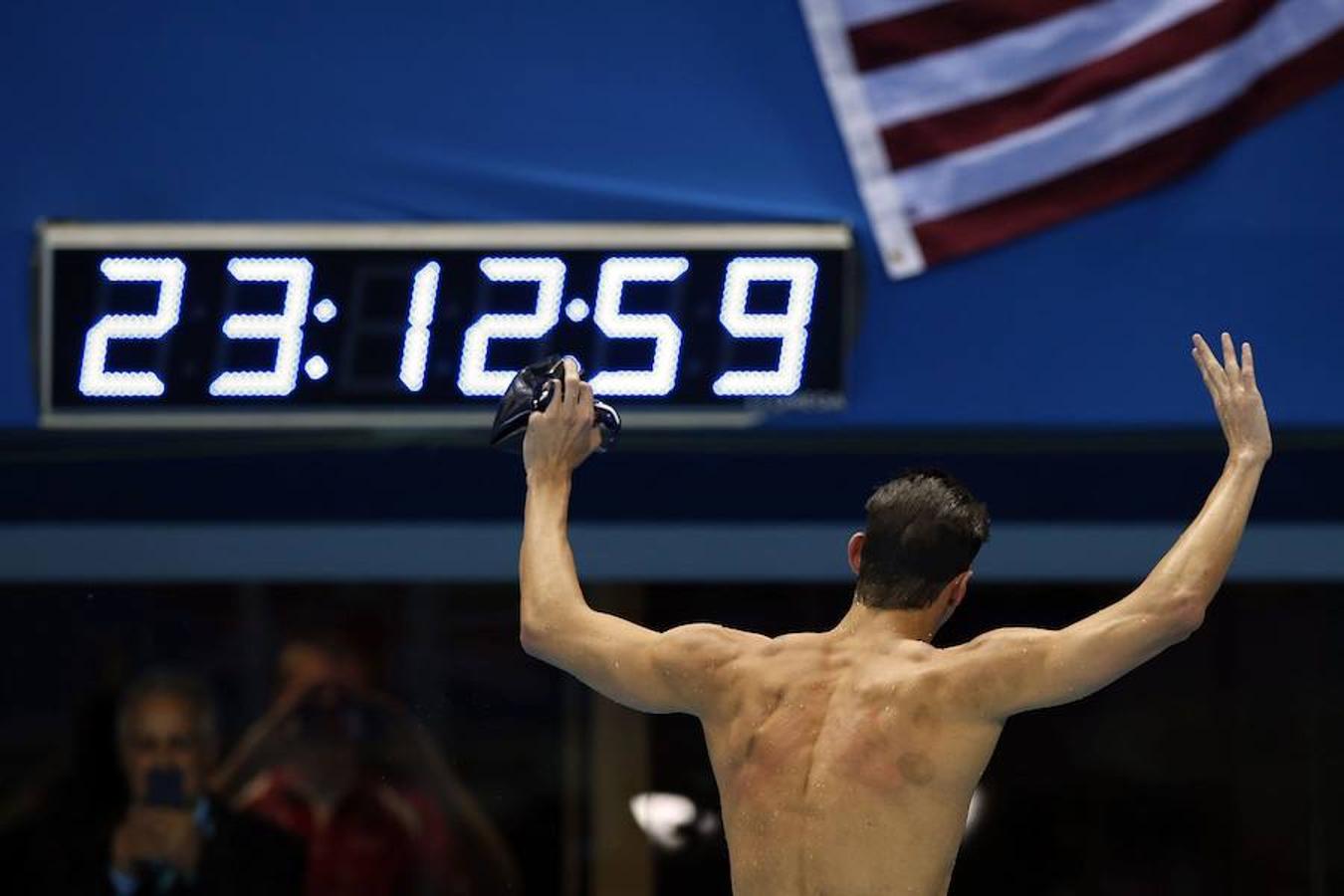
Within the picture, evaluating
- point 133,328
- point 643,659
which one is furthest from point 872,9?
point 643,659

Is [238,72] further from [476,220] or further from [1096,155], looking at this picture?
[1096,155]

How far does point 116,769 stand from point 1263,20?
14.0ft

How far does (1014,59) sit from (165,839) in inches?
141

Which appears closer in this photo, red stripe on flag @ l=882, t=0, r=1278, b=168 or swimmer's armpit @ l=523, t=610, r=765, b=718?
swimmer's armpit @ l=523, t=610, r=765, b=718

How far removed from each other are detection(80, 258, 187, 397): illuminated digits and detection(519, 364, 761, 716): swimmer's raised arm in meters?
3.06

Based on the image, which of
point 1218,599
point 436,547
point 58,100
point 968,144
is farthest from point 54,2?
point 1218,599

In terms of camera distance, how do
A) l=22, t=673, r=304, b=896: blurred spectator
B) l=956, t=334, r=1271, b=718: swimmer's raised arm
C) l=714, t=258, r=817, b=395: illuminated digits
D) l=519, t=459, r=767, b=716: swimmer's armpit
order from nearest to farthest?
l=956, t=334, r=1271, b=718: swimmer's raised arm, l=519, t=459, r=767, b=716: swimmer's armpit, l=714, t=258, r=817, b=395: illuminated digits, l=22, t=673, r=304, b=896: blurred spectator

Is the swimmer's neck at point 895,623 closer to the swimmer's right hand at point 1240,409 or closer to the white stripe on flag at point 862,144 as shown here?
the swimmer's right hand at point 1240,409

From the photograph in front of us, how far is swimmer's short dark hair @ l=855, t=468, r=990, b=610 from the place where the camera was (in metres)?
4.17

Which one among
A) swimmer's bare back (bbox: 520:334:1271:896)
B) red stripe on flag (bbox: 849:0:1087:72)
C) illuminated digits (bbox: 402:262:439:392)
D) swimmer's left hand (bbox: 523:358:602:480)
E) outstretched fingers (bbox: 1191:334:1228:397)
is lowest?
swimmer's bare back (bbox: 520:334:1271:896)

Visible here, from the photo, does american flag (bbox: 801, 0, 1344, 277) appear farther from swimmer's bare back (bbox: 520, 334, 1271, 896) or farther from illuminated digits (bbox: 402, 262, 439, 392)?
swimmer's bare back (bbox: 520, 334, 1271, 896)

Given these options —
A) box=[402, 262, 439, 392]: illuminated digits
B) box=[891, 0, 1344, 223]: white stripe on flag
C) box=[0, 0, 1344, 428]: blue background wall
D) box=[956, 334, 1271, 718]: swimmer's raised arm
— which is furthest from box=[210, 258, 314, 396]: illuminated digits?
box=[956, 334, 1271, 718]: swimmer's raised arm

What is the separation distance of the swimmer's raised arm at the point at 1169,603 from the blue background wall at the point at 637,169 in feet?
11.2

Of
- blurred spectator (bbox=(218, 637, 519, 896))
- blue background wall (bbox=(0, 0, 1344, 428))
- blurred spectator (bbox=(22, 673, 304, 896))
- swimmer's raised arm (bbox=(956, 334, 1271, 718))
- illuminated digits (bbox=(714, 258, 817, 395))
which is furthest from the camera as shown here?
blurred spectator (bbox=(218, 637, 519, 896))
